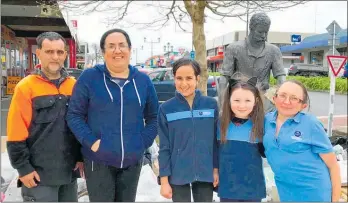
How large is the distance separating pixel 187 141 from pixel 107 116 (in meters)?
0.55

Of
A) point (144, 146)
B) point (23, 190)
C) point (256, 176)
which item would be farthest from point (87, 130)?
point (256, 176)

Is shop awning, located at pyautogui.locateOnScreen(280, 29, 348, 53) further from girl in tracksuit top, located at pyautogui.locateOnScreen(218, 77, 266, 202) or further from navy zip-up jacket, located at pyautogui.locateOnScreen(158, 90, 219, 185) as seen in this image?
navy zip-up jacket, located at pyautogui.locateOnScreen(158, 90, 219, 185)

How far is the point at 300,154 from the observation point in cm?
226

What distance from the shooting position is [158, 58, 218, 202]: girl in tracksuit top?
2.45 meters

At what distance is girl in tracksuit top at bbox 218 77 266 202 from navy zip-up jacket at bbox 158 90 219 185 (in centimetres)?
8

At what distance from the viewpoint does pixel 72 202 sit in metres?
2.65

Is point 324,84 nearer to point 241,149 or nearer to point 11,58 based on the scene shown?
point 11,58

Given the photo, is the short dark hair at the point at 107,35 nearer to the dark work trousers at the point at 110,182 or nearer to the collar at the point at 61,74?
the collar at the point at 61,74

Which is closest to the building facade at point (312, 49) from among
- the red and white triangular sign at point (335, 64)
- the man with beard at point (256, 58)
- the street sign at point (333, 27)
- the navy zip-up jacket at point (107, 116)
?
the street sign at point (333, 27)

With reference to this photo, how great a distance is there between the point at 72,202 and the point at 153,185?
1.75 m

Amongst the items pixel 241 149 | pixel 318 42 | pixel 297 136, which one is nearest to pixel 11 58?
pixel 241 149

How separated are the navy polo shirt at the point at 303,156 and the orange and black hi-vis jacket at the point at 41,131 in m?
1.35

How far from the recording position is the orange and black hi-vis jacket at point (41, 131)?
2320 millimetres

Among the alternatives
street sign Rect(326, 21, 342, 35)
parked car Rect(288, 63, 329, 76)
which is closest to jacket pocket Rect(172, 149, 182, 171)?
street sign Rect(326, 21, 342, 35)
